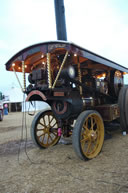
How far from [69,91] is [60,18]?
3120 millimetres

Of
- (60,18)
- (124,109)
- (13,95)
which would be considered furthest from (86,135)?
(13,95)

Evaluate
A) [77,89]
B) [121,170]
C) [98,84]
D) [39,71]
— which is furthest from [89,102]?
A: [121,170]

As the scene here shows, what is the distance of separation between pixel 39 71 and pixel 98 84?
5.31 feet

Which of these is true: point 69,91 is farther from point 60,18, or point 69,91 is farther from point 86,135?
point 60,18

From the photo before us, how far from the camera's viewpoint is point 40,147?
331cm

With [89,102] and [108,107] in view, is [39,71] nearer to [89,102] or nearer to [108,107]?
[89,102]

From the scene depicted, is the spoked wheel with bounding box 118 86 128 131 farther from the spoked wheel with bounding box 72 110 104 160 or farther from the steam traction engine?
the spoked wheel with bounding box 72 110 104 160

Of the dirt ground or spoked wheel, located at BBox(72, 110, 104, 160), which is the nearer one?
the dirt ground

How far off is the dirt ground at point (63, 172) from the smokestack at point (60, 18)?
11.8 ft

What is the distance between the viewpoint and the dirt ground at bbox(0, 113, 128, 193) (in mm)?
1825

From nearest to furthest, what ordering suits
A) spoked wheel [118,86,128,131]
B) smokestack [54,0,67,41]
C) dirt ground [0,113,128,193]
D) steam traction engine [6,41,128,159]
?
dirt ground [0,113,128,193] → steam traction engine [6,41,128,159] → spoked wheel [118,86,128,131] → smokestack [54,0,67,41]

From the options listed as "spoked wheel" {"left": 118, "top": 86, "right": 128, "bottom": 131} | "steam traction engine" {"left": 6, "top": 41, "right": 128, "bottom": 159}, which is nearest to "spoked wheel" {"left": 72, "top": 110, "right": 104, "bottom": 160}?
"steam traction engine" {"left": 6, "top": 41, "right": 128, "bottom": 159}

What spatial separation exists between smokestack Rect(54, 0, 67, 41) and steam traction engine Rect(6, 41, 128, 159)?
190 cm

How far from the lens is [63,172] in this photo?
221cm
